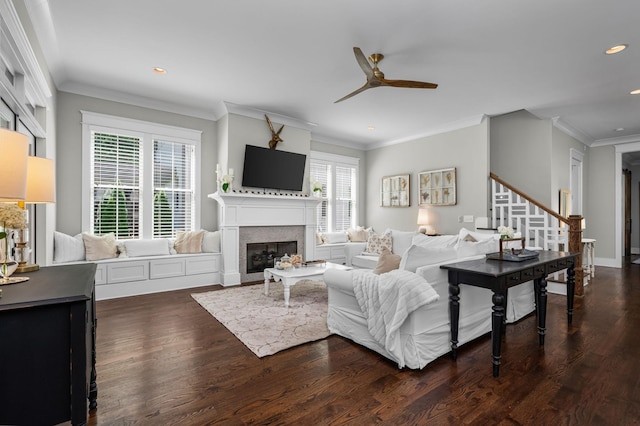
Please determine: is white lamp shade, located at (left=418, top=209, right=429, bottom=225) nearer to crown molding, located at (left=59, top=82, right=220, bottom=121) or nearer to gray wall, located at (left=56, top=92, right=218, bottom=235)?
crown molding, located at (left=59, top=82, right=220, bottom=121)

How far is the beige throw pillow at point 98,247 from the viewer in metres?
4.45

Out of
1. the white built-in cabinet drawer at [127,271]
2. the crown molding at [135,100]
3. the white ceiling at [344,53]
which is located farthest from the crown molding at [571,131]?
the white built-in cabinet drawer at [127,271]

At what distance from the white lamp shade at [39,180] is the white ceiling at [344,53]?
6.06 ft

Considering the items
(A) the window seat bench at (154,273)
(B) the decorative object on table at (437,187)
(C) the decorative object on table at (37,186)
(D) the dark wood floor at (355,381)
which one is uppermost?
(B) the decorative object on table at (437,187)

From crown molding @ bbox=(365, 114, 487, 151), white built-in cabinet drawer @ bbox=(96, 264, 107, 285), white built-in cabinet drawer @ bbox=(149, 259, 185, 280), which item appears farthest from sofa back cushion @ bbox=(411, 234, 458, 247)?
white built-in cabinet drawer @ bbox=(96, 264, 107, 285)

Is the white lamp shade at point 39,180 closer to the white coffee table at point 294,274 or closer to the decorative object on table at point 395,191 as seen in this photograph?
the white coffee table at point 294,274

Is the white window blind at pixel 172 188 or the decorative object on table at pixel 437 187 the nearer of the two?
the white window blind at pixel 172 188

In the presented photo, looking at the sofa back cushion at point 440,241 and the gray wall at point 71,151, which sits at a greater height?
the gray wall at point 71,151

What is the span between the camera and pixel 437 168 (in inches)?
256

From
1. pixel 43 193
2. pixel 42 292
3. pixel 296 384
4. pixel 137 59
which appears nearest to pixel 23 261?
pixel 43 193

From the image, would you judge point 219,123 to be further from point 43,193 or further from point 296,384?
point 296,384

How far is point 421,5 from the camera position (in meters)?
2.76

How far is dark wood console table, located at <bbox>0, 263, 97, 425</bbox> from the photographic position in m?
1.27

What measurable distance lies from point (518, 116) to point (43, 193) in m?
7.13
